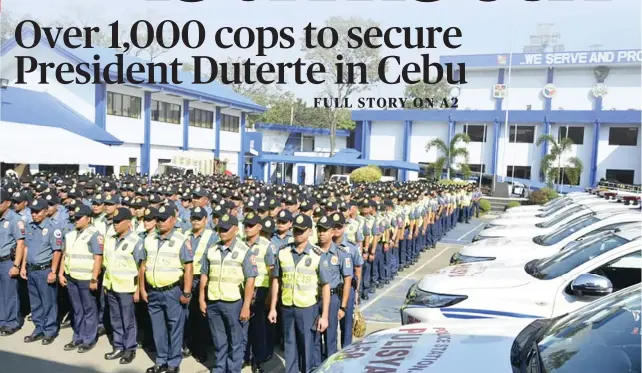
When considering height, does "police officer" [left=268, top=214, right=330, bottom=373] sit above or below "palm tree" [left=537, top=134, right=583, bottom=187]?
below

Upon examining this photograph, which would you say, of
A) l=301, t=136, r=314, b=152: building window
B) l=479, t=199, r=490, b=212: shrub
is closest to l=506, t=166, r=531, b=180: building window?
l=479, t=199, r=490, b=212: shrub

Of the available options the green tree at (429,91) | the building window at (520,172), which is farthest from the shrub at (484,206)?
the green tree at (429,91)

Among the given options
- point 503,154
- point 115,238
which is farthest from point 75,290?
point 503,154

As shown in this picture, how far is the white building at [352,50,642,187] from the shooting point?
35.8 m

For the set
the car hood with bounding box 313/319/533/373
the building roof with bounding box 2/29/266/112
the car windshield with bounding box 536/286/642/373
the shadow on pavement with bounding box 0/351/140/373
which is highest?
the building roof with bounding box 2/29/266/112

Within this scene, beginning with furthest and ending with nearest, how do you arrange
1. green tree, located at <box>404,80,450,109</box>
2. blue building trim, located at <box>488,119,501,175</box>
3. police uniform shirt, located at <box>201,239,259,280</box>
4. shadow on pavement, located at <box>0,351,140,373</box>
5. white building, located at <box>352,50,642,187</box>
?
green tree, located at <box>404,80,450,109</box>, blue building trim, located at <box>488,119,501,175</box>, white building, located at <box>352,50,642,187</box>, shadow on pavement, located at <box>0,351,140,373</box>, police uniform shirt, located at <box>201,239,259,280</box>

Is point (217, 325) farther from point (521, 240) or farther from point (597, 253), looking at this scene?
point (521, 240)

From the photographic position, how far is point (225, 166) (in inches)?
1308

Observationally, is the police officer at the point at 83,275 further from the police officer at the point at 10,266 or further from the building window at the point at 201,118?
the building window at the point at 201,118

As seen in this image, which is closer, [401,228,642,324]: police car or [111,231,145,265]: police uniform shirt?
[401,228,642,324]: police car

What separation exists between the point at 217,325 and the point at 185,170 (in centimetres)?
2342

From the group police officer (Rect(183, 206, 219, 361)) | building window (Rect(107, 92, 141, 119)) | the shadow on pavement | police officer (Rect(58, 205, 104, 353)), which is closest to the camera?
the shadow on pavement

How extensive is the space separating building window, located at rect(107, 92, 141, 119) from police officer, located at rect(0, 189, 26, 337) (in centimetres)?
1939

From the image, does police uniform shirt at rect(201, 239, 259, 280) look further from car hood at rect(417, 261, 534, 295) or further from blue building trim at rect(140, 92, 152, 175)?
blue building trim at rect(140, 92, 152, 175)
